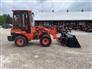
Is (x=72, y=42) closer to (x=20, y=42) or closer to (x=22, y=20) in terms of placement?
(x=20, y=42)

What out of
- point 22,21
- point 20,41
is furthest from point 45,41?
point 22,21

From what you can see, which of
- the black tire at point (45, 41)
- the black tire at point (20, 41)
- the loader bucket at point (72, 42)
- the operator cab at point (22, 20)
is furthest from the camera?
the operator cab at point (22, 20)

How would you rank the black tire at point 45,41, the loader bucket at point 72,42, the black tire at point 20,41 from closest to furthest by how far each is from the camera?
the loader bucket at point 72,42
the black tire at point 20,41
the black tire at point 45,41

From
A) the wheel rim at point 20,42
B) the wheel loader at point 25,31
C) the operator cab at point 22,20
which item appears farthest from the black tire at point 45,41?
the wheel rim at point 20,42

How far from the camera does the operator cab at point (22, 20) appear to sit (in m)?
13.9

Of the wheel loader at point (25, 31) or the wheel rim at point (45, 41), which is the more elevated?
the wheel loader at point (25, 31)

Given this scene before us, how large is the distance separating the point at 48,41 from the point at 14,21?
2850mm

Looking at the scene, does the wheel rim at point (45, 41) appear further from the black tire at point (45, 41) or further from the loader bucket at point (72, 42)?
the loader bucket at point (72, 42)

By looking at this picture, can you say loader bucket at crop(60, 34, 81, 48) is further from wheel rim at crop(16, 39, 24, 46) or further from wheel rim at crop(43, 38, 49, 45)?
wheel rim at crop(16, 39, 24, 46)

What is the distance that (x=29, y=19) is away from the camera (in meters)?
13.8

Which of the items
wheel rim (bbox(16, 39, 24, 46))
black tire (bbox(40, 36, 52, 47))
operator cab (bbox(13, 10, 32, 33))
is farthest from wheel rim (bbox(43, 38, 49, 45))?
wheel rim (bbox(16, 39, 24, 46))

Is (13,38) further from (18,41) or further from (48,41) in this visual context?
(48,41)

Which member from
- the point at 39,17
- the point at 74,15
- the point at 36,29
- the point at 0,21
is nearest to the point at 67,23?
the point at 74,15

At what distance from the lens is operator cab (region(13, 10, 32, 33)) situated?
547 inches
